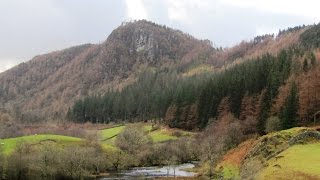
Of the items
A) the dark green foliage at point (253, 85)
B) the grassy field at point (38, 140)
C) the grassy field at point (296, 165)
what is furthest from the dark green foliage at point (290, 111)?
the grassy field at point (38, 140)

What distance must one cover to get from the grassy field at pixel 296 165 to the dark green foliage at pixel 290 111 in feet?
187

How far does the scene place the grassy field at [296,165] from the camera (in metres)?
51.4

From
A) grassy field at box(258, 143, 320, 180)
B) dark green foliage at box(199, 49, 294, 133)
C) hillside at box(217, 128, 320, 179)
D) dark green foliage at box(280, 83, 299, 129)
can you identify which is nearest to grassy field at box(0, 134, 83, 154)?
dark green foliage at box(199, 49, 294, 133)

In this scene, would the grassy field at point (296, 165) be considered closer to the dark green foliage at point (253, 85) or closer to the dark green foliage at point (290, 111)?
the dark green foliage at point (290, 111)

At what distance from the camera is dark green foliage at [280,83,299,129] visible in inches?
5084

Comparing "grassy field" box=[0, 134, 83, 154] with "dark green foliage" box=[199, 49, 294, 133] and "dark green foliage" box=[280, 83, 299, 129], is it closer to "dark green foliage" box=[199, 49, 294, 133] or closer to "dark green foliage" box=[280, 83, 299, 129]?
"dark green foliage" box=[199, 49, 294, 133]

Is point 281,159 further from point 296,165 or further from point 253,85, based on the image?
point 253,85

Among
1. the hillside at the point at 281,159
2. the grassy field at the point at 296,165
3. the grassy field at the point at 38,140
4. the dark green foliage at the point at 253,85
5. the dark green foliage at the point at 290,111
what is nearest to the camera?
the grassy field at the point at 296,165

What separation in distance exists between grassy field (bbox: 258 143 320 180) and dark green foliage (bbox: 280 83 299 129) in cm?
5708

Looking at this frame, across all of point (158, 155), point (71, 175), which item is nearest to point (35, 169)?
point (71, 175)

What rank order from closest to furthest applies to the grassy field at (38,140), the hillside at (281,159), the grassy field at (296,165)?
the grassy field at (296,165)
the hillside at (281,159)
the grassy field at (38,140)

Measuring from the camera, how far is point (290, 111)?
13100cm

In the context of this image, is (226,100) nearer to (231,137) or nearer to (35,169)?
(231,137)

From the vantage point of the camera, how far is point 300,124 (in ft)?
433
